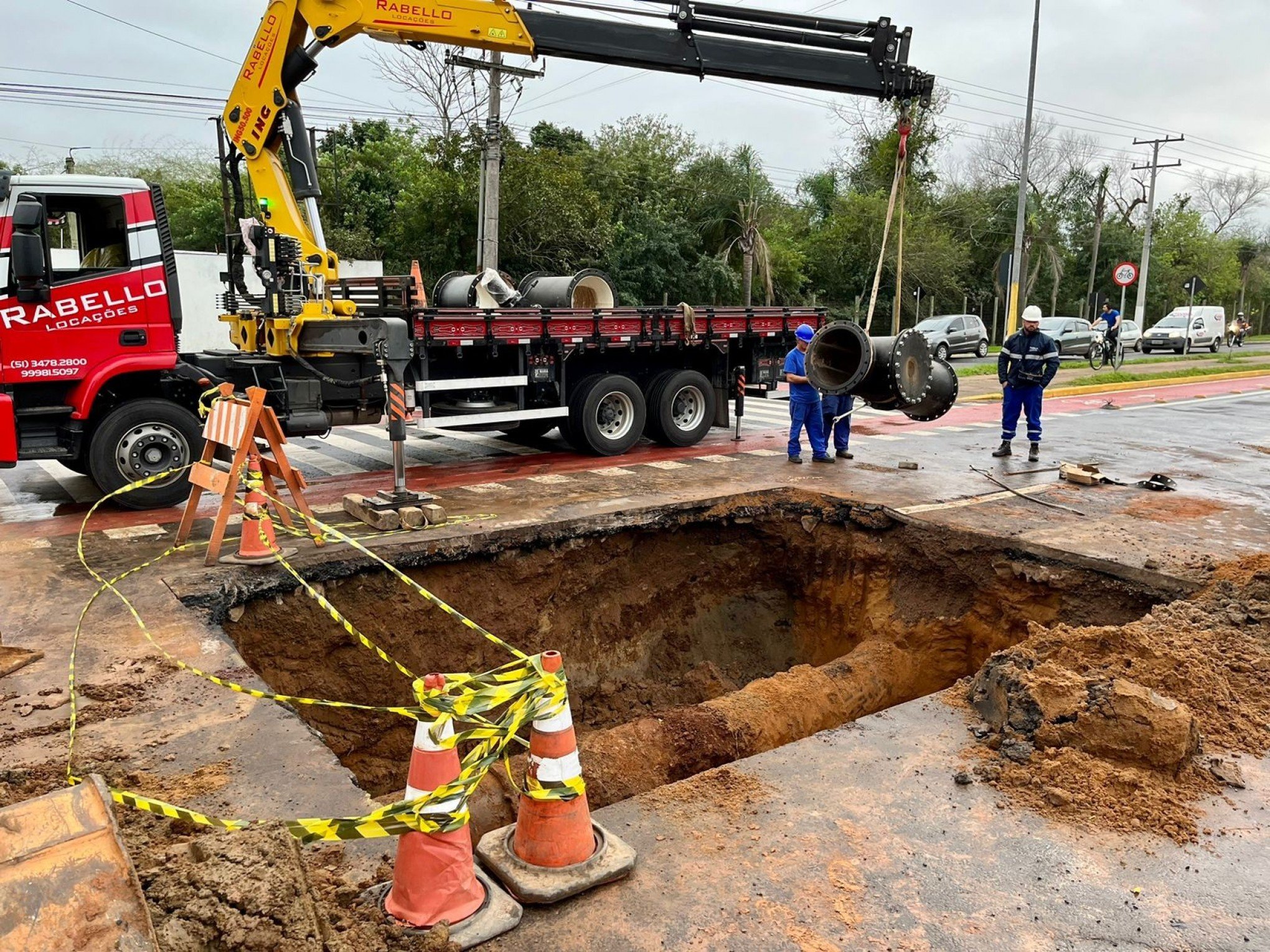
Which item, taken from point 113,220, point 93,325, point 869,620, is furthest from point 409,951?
point 113,220

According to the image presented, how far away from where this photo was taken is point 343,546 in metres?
6.68

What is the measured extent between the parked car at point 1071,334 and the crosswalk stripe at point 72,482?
2859 centimetres

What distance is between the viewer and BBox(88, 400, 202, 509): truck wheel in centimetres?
789

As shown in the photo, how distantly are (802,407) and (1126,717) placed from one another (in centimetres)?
711

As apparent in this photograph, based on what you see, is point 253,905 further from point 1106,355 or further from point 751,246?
point 751,246

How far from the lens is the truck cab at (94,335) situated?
296 inches

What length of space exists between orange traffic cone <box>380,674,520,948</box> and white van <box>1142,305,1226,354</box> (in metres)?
38.1

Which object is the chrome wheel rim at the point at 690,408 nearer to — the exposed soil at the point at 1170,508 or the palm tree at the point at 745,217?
the exposed soil at the point at 1170,508

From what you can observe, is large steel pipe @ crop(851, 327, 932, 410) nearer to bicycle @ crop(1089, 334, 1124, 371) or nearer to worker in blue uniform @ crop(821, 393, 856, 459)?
worker in blue uniform @ crop(821, 393, 856, 459)

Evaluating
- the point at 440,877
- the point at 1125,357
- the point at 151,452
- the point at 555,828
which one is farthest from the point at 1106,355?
the point at 440,877

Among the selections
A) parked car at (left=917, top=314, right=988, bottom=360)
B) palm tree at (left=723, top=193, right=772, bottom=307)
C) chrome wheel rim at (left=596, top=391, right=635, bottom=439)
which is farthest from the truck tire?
palm tree at (left=723, top=193, right=772, bottom=307)

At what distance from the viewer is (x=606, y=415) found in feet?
37.9

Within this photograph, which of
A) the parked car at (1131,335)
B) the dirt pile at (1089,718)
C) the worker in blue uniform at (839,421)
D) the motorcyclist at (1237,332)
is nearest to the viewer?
the dirt pile at (1089,718)

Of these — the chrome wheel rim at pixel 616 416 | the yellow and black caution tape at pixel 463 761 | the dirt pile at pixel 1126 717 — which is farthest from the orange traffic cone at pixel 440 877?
the chrome wheel rim at pixel 616 416
